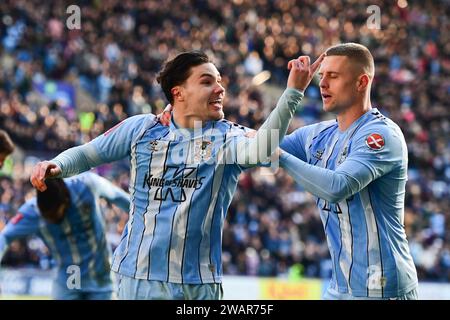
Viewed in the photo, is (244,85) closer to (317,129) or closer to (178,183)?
(317,129)

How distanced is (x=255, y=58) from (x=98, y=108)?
537 cm

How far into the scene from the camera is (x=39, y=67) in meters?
19.0

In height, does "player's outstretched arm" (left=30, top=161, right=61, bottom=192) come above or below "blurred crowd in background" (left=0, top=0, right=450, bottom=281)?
below

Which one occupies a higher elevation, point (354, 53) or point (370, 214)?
point (354, 53)

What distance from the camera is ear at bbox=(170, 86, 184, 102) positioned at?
5.43 meters

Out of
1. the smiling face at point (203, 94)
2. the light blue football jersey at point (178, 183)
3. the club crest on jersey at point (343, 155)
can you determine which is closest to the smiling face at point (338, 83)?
the club crest on jersey at point (343, 155)

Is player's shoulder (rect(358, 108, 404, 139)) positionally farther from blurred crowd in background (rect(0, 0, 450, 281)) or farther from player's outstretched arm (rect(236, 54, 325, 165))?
blurred crowd in background (rect(0, 0, 450, 281))

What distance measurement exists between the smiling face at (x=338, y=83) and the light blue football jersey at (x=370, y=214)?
0.21 meters

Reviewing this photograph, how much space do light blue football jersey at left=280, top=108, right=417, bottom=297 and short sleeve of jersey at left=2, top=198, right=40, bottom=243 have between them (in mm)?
3021

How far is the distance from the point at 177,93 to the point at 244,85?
49.0ft

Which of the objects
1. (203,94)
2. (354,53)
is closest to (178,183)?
(203,94)

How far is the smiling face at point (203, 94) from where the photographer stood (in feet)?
17.5

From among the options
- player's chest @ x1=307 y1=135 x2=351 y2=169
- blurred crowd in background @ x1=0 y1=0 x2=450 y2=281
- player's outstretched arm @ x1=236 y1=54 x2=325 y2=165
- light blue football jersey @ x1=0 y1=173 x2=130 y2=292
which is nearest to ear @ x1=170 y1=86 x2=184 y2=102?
player's outstretched arm @ x1=236 y1=54 x2=325 y2=165

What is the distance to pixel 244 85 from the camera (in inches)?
800
